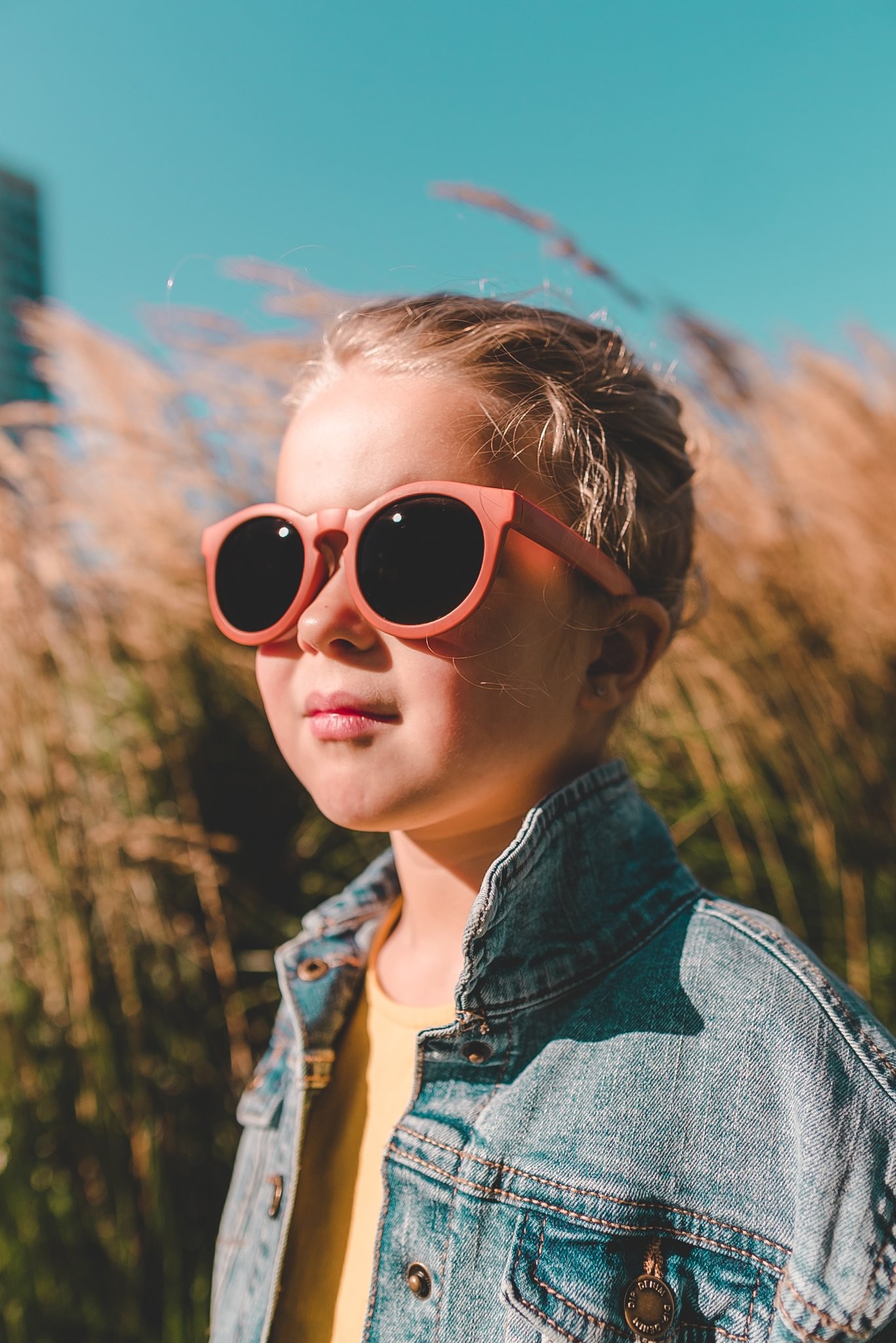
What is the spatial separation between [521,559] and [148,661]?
5.55 feet

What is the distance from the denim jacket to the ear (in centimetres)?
8

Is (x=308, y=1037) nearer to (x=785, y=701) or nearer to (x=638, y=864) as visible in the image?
(x=638, y=864)

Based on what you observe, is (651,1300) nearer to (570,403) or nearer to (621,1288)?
(621,1288)

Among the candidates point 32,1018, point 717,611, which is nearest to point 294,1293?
point 32,1018

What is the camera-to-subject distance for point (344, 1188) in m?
0.93

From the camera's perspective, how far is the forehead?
2.79 feet

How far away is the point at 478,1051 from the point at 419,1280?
0.63 feet

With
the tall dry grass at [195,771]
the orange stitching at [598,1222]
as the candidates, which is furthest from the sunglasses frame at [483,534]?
the tall dry grass at [195,771]

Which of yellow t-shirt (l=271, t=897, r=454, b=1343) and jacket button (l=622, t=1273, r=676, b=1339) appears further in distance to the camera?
yellow t-shirt (l=271, t=897, r=454, b=1343)

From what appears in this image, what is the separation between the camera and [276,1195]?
0.99 m

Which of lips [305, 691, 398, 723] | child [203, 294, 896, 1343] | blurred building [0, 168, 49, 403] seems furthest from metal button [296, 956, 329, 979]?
blurred building [0, 168, 49, 403]

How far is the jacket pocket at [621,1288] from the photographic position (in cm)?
69

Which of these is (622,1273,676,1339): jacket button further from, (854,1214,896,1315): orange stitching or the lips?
the lips

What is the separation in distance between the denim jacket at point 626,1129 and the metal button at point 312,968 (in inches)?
6.7
